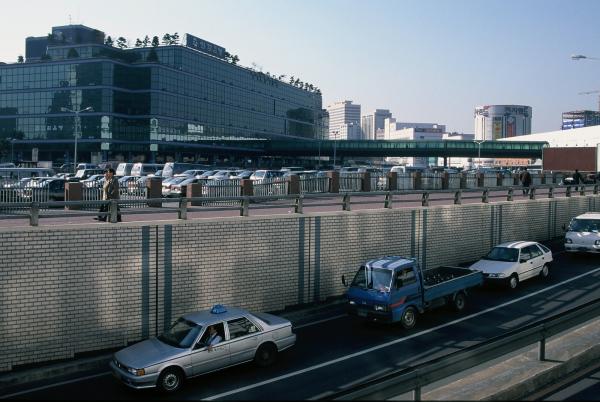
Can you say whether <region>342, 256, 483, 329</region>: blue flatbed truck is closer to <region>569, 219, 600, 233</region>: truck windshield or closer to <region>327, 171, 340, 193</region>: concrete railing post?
<region>569, 219, 600, 233</region>: truck windshield

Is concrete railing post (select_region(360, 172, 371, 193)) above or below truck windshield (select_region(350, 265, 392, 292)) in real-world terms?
above

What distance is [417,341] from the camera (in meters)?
14.3

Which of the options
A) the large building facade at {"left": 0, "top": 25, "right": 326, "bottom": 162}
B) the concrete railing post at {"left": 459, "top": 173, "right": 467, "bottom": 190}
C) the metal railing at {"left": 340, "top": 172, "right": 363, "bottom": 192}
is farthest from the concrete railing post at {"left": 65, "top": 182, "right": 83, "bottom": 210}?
the large building facade at {"left": 0, "top": 25, "right": 326, "bottom": 162}

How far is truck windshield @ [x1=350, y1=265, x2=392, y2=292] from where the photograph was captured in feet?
50.4

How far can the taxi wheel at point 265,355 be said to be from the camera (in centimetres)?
1277

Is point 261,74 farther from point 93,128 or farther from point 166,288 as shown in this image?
point 166,288

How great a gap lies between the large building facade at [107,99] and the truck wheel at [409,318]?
92256 mm

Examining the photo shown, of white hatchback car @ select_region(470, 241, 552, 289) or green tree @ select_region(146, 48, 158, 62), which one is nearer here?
white hatchback car @ select_region(470, 241, 552, 289)

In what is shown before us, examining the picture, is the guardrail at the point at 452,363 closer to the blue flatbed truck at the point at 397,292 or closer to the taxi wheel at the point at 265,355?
the taxi wheel at the point at 265,355

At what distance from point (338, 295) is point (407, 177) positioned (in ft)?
63.6

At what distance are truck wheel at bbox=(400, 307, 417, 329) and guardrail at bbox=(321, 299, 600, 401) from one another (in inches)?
219

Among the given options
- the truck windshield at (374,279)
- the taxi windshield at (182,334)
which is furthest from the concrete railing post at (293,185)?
the taxi windshield at (182,334)

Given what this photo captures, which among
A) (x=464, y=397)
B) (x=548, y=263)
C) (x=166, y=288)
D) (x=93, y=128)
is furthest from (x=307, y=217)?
(x=93, y=128)

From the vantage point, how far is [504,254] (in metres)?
20.2
